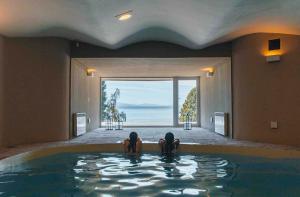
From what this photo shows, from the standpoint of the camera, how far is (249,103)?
762 cm

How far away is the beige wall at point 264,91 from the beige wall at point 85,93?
4.10 metres

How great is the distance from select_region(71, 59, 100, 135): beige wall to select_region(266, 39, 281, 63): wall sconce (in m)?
4.72

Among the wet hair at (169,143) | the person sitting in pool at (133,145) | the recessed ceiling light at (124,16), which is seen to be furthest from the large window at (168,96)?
the recessed ceiling light at (124,16)

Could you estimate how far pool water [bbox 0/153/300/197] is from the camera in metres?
3.99

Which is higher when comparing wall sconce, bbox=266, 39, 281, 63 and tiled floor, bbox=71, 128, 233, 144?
wall sconce, bbox=266, 39, 281, 63

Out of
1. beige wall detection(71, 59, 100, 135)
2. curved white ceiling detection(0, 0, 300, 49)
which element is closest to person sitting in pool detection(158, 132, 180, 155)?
curved white ceiling detection(0, 0, 300, 49)

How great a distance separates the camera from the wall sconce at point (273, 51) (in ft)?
22.7

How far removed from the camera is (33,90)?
746 centimetres

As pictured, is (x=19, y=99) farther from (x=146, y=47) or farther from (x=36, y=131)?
(x=146, y=47)

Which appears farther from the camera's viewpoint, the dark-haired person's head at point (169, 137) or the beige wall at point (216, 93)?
the beige wall at point (216, 93)

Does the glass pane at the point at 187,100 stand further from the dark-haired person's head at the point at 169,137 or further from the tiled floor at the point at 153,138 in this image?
the dark-haired person's head at the point at 169,137

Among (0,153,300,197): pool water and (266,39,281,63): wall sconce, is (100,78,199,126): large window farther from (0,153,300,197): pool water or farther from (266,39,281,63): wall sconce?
(0,153,300,197): pool water

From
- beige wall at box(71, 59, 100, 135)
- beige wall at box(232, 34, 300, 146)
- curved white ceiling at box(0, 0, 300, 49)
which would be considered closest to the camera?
curved white ceiling at box(0, 0, 300, 49)

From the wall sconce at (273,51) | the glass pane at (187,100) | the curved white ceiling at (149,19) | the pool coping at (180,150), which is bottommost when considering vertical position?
the pool coping at (180,150)
